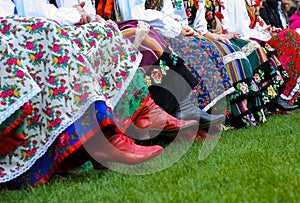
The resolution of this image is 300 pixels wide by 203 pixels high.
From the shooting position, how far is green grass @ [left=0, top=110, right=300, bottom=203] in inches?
68.1

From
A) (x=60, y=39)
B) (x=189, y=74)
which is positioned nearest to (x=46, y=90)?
(x=60, y=39)

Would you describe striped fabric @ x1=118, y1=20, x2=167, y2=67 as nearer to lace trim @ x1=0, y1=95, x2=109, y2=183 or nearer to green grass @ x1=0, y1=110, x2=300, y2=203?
green grass @ x1=0, y1=110, x2=300, y2=203

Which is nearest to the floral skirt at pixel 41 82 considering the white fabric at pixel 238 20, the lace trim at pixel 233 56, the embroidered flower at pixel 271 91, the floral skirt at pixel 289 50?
the lace trim at pixel 233 56

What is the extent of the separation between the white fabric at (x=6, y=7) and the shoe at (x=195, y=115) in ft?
3.48

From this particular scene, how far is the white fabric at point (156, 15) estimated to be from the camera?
3.33 meters

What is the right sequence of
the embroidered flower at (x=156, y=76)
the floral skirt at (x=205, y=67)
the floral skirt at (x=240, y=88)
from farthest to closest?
the floral skirt at (x=240, y=88), the floral skirt at (x=205, y=67), the embroidered flower at (x=156, y=76)

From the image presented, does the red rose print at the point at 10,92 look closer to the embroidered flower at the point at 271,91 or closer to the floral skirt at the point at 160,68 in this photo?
the floral skirt at the point at 160,68

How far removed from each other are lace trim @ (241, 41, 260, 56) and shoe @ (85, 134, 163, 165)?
213 centimetres

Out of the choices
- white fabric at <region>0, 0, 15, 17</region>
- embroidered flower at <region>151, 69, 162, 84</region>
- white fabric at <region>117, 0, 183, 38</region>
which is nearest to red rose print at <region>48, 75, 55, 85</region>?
white fabric at <region>0, 0, 15, 17</region>

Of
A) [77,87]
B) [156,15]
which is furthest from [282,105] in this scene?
[77,87]

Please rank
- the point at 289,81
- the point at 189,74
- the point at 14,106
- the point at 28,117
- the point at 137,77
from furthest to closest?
the point at 289,81, the point at 189,74, the point at 137,77, the point at 28,117, the point at 14,106

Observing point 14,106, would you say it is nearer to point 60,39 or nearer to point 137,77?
point 60,39

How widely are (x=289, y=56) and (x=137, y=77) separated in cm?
253

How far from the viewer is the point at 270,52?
450 cm
